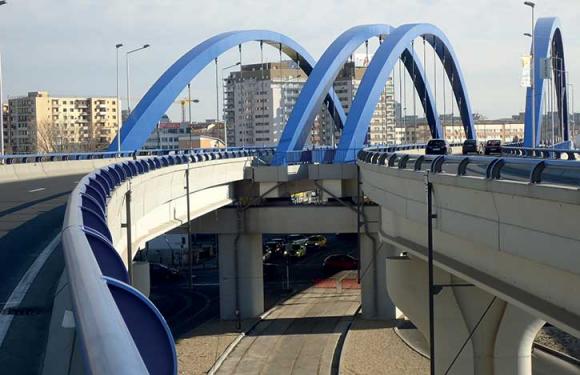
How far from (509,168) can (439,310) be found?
8896mm

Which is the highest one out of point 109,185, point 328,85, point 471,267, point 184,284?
point 328,85

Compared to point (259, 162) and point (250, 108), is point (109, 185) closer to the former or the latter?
point (259, 162)

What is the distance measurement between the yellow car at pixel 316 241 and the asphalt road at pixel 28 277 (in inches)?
2095

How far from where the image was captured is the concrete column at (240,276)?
43781 mm

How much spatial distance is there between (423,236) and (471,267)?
492 cm

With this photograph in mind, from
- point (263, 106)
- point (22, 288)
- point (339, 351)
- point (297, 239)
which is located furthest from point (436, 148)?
point (263, 106)

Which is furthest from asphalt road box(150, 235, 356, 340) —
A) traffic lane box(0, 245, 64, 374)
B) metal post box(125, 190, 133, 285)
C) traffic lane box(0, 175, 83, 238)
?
traffic lane box(0, 245, 64, 374)

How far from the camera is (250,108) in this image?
153000 millimetres

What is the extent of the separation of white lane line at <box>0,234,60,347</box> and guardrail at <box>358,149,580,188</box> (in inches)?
267

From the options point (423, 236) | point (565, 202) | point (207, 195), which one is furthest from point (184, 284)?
point (565, 202)

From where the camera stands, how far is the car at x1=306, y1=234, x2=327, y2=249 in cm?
7669

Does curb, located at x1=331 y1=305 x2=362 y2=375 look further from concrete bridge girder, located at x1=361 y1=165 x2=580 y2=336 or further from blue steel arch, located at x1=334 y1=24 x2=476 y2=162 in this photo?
concrete bridge girder, located at x1=361 y1=165 x2=580 y2=336

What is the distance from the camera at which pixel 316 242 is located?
77750mm

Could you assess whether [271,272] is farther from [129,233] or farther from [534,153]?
[129,233]
